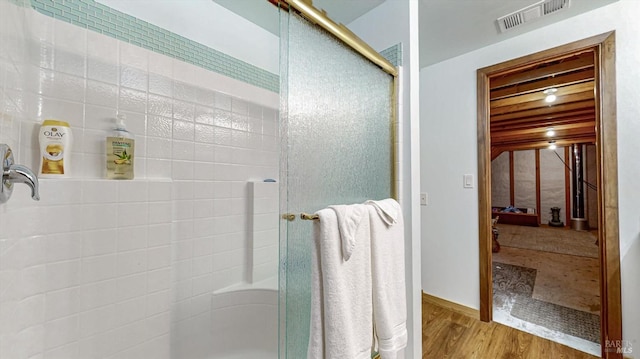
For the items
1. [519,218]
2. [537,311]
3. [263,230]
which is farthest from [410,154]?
[519,218]

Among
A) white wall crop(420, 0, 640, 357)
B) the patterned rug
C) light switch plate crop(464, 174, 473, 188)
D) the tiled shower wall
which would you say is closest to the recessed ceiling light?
white wall crop(420, 0, 640, 357)

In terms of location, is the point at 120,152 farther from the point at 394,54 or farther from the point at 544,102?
the point at 544,102

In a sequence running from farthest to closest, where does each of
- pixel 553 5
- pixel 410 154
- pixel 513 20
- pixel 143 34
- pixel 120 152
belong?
pixel 513 20, pixel 553 5, pixel 410 154, pixel 143 34, pixel 120 152

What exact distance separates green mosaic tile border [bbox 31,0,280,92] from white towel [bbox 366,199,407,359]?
110 cm

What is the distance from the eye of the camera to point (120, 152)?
95 centimetres

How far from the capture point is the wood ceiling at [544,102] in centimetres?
199

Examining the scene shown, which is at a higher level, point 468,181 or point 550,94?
point 550,94

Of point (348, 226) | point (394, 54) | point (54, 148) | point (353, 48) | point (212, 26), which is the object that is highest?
point (212, 26)

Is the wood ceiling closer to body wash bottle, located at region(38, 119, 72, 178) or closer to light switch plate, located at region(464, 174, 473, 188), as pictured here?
light switch plate, located at region(464, 174, 473, 188)

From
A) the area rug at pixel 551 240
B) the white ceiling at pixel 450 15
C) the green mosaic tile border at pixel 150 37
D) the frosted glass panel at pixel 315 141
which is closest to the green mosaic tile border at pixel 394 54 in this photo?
the green mosaic tile border at pixel 150 37

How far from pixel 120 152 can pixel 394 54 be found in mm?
1345

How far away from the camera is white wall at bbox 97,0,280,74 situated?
107 centimetres

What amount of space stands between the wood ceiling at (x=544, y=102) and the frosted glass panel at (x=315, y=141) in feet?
5.14

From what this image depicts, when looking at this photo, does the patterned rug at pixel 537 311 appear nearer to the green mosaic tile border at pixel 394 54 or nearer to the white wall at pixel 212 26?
the green mosaic tile border at pixel 394 54
